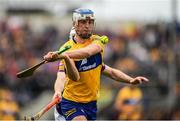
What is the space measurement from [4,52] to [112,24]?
382 inches

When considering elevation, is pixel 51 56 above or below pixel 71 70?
above

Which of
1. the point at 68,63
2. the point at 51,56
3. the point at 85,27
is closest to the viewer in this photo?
the point at 51,56

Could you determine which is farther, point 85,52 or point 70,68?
point 85,52

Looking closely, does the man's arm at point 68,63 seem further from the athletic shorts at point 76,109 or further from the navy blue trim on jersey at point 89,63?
the athletic shorts at point 76,109

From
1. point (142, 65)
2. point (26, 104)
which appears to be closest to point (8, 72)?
point (26, 104)

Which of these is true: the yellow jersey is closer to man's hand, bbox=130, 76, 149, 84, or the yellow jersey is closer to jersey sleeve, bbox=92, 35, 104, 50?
jersey sleeve, bbox=92, 35, 104, 50

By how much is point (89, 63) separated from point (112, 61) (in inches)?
502

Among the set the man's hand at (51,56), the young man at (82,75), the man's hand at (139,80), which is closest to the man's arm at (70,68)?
the young man at (82,75)

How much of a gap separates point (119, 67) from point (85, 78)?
11825 millimetres

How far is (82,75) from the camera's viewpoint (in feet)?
38.8

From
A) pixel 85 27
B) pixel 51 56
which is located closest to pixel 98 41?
pixel 85 27

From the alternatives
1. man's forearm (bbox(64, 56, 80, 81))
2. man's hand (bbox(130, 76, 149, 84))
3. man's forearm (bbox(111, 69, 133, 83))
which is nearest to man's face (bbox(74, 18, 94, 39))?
man's forearm (bbox(64, 56, 80, 81))

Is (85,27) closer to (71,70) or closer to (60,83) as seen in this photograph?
(71,70)

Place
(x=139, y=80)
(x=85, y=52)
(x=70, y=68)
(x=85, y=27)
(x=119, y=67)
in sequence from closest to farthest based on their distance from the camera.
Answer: (x=70, y=68), (x=85, y=52), (x=85, y=27), (x=139, y=80), (x=119, y=67)
